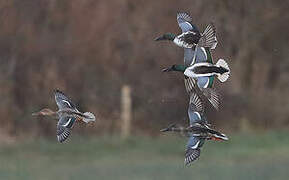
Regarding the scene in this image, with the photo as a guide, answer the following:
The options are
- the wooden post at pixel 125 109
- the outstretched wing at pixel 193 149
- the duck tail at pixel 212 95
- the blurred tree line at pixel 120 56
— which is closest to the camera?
the duck tail at pixel 212 95

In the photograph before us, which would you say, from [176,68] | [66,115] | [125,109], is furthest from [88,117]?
[125,109]

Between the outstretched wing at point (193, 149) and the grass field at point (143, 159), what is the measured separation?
1295cm

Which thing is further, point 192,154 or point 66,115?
point 66,115

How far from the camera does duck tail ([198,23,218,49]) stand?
228 cm

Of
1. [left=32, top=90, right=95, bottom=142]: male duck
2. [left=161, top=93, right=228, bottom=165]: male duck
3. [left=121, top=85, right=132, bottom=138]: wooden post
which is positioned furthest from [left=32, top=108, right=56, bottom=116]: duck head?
[left=121, top=85, right=132, bottom=138]: wooden post

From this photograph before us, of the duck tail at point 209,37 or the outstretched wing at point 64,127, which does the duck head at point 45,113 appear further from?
the duck tail at point 209,37

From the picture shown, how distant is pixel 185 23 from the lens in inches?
94.7

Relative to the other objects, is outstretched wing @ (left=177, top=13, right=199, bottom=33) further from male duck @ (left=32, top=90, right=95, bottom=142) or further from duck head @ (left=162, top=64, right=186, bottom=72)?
male duck @ (left=32, top=90, right=95, bottom=142)

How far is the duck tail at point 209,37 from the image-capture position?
2.28 meters

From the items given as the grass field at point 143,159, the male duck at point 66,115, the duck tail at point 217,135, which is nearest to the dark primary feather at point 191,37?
the duck tail at point 217,135

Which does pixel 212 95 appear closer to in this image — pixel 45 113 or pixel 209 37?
pixel 209 37

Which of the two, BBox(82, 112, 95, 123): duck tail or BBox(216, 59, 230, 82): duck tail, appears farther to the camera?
BBox(82, 112, 95, 123): duck tail

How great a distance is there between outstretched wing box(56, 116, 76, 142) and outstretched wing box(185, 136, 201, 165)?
0.32m

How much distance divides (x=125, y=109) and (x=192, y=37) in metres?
15.4
